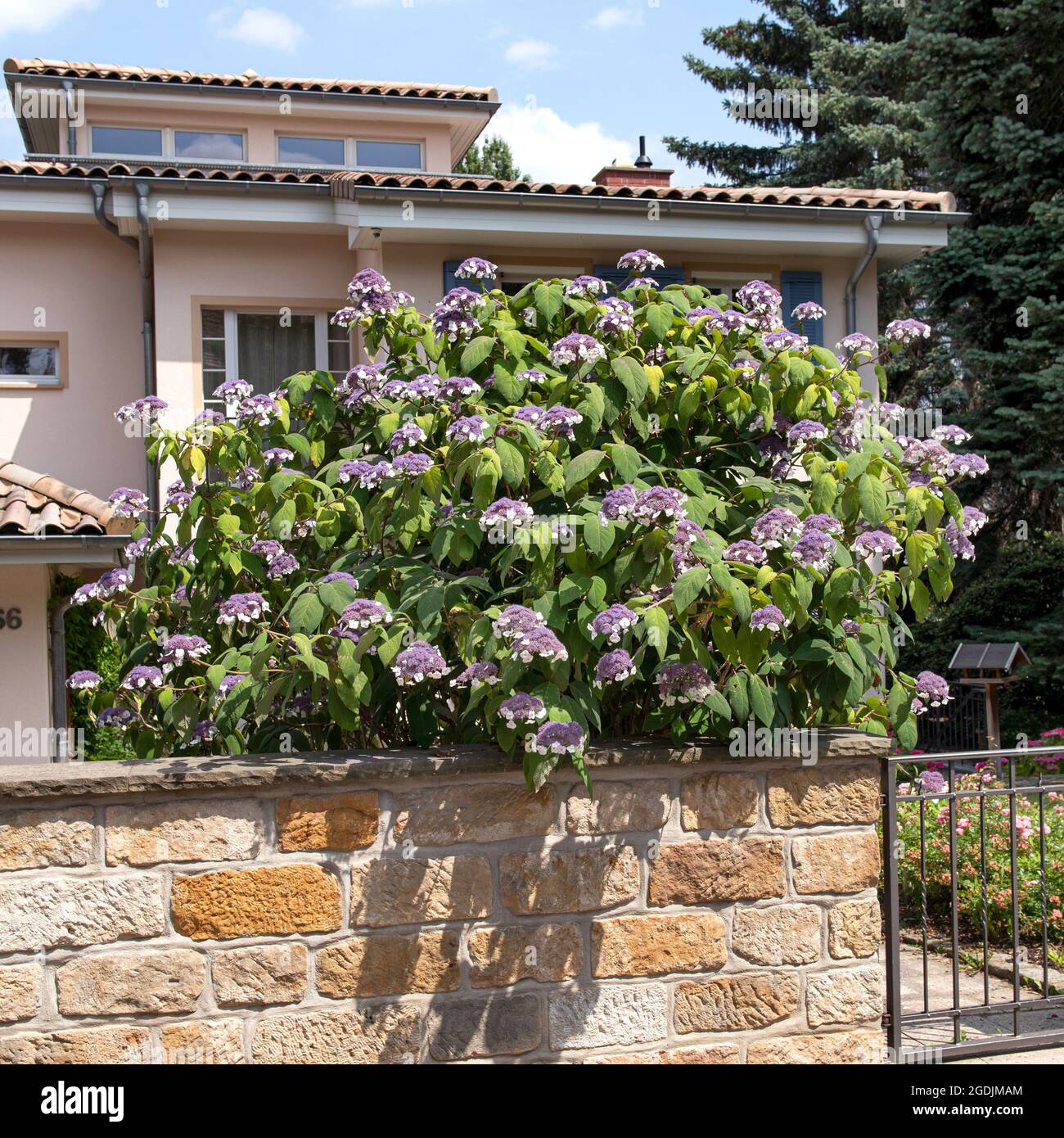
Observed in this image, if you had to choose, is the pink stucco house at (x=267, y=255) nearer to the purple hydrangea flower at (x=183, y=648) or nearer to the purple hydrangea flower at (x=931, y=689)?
the purple hydrangea flower at (x=183, y=648)

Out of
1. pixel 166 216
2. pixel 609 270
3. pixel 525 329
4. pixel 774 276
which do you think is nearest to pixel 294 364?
pixel 166 216

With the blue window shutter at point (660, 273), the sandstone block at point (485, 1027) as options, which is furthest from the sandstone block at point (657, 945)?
the blue window shutter at point (660, 273)

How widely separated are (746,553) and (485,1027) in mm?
1503

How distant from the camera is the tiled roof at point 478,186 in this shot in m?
10.9

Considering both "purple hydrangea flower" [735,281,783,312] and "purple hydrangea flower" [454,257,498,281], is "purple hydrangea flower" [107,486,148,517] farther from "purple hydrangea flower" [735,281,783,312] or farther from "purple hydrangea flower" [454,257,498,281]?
"purple hydrangea flower" [735,281,783,312]

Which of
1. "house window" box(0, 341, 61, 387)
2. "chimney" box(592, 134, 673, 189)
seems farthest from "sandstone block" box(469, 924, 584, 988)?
"chimney" box(592, 134, 673, 189)

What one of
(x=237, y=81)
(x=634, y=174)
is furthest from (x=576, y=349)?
(x=237, y=81)

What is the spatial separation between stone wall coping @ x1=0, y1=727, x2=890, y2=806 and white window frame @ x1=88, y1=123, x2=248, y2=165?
45.4ft

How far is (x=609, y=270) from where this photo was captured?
11.9m

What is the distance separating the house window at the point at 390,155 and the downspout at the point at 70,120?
3.55 m

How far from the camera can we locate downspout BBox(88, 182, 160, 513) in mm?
10797

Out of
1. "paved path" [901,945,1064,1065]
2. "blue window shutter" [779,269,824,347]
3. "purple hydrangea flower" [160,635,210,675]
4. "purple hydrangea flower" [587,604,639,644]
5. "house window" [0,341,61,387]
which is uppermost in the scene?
"blue window shutter" [779,269,824,347]

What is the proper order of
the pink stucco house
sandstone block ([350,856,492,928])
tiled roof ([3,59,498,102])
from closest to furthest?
sandstone block ([350,856,492,928]) < the pink stucco house < tiled roof ([3,59,498,102])

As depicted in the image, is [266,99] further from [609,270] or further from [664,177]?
[609,270]
